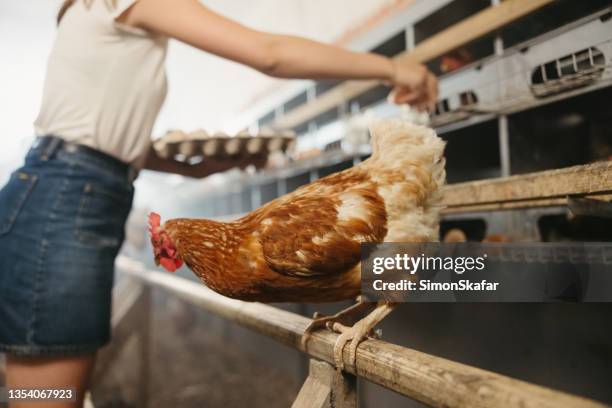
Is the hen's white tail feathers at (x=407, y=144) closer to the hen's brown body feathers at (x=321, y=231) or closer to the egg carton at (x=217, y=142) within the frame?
the hen's brown body feathers at (x=321, y=231)

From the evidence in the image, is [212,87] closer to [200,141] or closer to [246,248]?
[200,141]

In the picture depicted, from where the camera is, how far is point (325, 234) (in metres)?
0.63

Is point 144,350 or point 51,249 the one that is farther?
point 144,350

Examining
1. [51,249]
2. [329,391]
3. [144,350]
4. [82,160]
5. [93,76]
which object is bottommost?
[144,350]

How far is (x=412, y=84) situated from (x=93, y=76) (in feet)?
2.18

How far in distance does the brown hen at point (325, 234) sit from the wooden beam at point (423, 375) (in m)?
0.03

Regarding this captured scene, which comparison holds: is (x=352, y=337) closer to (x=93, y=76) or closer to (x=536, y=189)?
(x=536, y=189)

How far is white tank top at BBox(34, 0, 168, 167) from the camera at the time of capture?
0.72 metres

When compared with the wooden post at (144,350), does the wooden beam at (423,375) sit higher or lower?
higher

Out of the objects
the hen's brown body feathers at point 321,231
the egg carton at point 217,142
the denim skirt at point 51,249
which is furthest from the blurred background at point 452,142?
the hen's brown body feathers at point 321,231

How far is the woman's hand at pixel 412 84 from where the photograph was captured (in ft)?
2.90

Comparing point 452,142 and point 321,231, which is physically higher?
point 452,142

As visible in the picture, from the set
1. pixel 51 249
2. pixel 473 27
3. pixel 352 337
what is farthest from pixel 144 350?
pixel 473 27

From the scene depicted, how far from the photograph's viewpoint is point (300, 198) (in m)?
0.69
